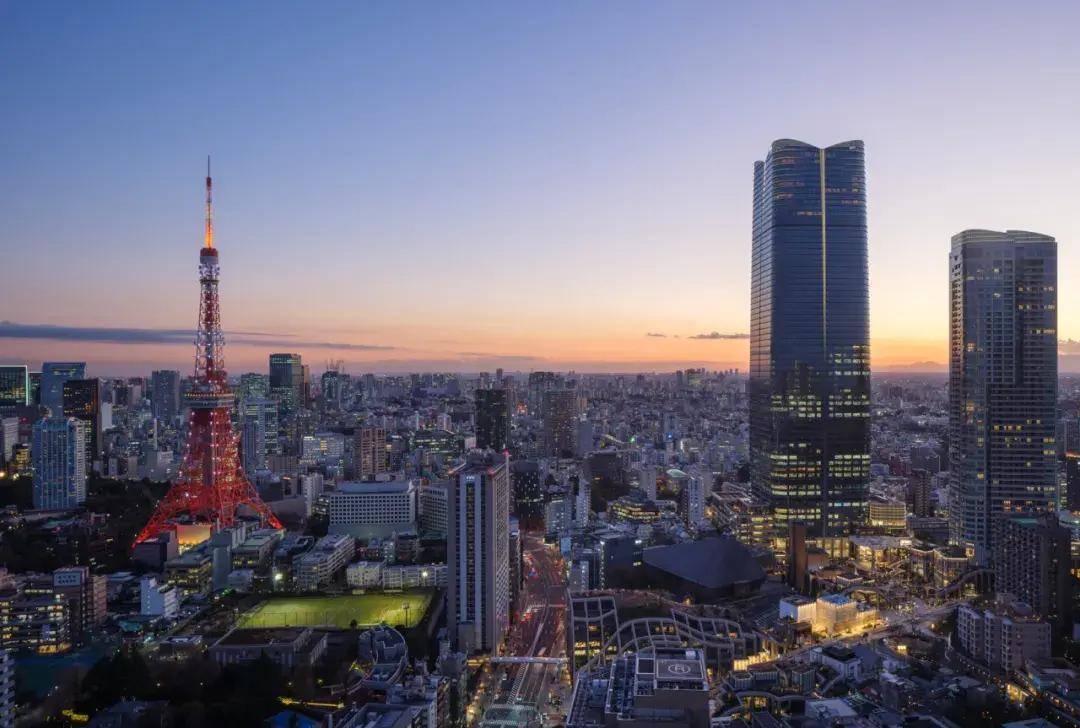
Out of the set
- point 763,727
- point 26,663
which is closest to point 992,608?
point 763,727

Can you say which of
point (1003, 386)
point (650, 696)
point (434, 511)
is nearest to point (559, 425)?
point (434, 511)

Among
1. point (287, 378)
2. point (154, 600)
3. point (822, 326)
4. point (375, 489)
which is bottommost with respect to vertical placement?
point (154, 600)

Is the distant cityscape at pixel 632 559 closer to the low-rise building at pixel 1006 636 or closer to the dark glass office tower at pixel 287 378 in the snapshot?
the low-rise building at pixel 1006 636

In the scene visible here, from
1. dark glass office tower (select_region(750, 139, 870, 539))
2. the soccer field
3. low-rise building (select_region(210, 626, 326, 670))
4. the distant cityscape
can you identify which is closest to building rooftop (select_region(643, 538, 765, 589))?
the distant cityscape

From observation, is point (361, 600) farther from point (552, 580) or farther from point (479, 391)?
point (479, 391)

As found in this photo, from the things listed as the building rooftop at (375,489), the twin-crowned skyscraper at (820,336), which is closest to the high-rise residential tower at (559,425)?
the building rooftop at (375,489)

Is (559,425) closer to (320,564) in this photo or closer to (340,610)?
(320,564)

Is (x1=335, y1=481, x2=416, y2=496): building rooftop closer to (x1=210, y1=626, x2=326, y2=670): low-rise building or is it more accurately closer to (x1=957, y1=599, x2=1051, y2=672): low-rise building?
(x1=210, y1=626, x2=326, y2=670): low-rise building
